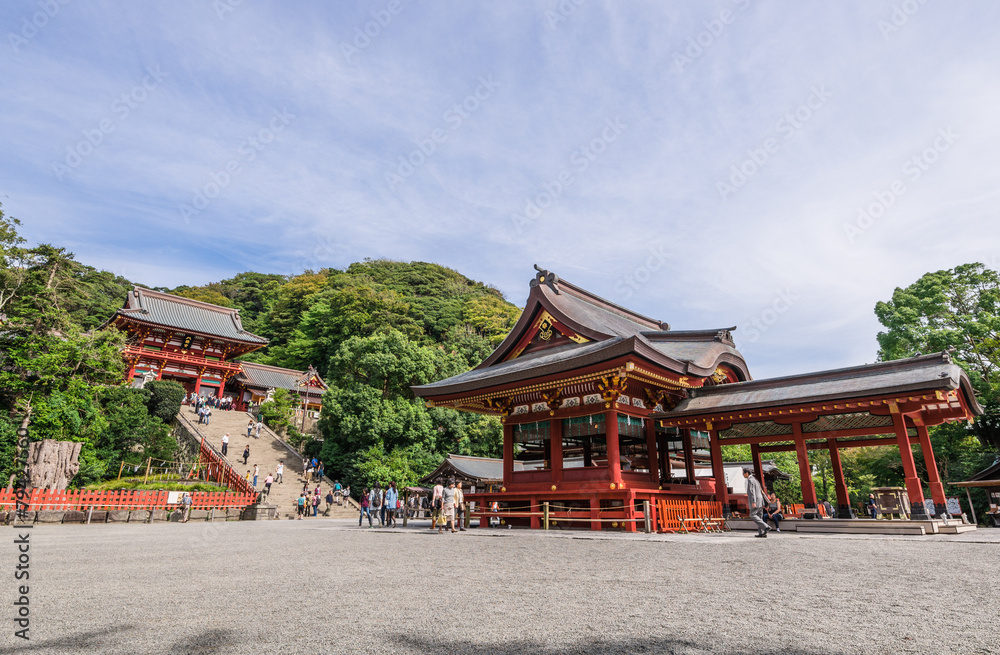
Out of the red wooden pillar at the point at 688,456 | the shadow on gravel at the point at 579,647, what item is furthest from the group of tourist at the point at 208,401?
the shadow on gravel at the point at 579,647

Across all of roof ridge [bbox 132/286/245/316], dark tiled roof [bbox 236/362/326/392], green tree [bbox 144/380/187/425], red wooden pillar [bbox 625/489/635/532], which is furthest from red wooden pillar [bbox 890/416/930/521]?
roof ridge [bbox 132/286/245/316]

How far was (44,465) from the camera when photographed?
19875mm

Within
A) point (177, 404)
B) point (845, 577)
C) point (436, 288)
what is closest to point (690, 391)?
point (845, 577)

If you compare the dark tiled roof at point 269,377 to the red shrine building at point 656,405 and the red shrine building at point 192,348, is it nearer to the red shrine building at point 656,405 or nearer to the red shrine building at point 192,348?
the red shrine building at point 192,348

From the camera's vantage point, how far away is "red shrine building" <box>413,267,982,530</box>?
519 inches

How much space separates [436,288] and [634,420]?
6513 cm

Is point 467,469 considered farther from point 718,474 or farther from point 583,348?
point 718,474

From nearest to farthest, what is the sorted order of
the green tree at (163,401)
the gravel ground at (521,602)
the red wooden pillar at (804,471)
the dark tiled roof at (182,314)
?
1. the gravel ground at (521,602)
2. the red wooden pillar at (804,471)
3. the green tree at (163,401)
4. the dark tiled roof at (182,314)

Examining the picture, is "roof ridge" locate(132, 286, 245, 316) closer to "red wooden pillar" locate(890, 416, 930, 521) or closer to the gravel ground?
the gravel ground

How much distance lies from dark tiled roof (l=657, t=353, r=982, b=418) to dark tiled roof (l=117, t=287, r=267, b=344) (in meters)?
39.9

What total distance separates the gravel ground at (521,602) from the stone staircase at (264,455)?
18.9 metres

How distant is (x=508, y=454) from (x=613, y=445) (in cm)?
417

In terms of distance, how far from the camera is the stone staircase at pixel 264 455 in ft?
85.4

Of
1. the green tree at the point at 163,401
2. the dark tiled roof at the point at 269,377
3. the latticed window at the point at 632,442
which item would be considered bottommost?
the latticed window at the point at 632,442
